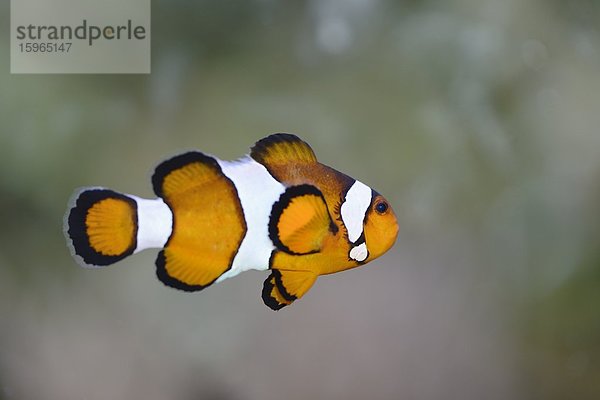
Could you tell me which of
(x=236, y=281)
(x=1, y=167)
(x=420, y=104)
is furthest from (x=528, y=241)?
(x=1, y=167)

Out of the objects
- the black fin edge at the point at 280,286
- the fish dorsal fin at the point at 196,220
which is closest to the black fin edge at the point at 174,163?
the fish dorsal fin at the point at 196,220

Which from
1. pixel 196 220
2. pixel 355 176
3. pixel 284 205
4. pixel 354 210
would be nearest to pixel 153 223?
pixel 196 220

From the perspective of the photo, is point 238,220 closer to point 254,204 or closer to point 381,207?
point 254,204

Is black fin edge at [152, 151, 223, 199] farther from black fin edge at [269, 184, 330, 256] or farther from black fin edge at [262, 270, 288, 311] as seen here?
black fin edge at [262, 270, 288, 311]

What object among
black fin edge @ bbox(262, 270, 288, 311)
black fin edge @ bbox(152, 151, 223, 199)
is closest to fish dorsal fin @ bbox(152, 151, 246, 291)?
black fin edge @ bbox(152, 151, 223, 199)

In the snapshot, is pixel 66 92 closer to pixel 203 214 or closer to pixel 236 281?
pixel 236 281
